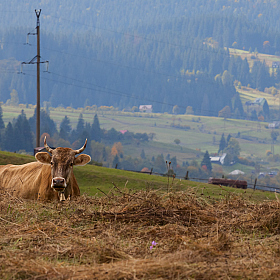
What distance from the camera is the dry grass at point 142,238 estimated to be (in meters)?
5.49

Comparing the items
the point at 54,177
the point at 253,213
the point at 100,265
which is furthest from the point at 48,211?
A: the point at 253,213

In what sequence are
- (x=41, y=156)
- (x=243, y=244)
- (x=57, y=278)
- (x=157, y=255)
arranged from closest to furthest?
(x=57, y=278) → (x=157, y=255) → (x=243, y=244) → (x=41, y=156)

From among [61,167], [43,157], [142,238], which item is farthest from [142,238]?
[43,157]

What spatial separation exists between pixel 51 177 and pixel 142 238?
18.0 ft

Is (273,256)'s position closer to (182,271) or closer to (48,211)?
(182,271)

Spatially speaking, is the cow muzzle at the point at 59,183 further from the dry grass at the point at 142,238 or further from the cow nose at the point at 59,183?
the dry grass at the point at 142,238

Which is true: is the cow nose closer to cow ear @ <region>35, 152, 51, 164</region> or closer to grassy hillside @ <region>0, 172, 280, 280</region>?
grassy hillside @ <region>0, 172, 280, 280</region>

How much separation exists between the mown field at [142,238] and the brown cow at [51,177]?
155cm

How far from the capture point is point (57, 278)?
17.4 ft

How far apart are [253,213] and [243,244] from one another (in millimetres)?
1631

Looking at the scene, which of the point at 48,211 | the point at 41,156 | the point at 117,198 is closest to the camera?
the point at 48,211

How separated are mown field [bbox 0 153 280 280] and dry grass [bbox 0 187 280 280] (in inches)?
0.5

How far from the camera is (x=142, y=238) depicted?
7199mm

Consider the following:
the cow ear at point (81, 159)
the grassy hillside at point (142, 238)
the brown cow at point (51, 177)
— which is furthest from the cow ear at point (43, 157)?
the grassy hillside at point (142, 238)
